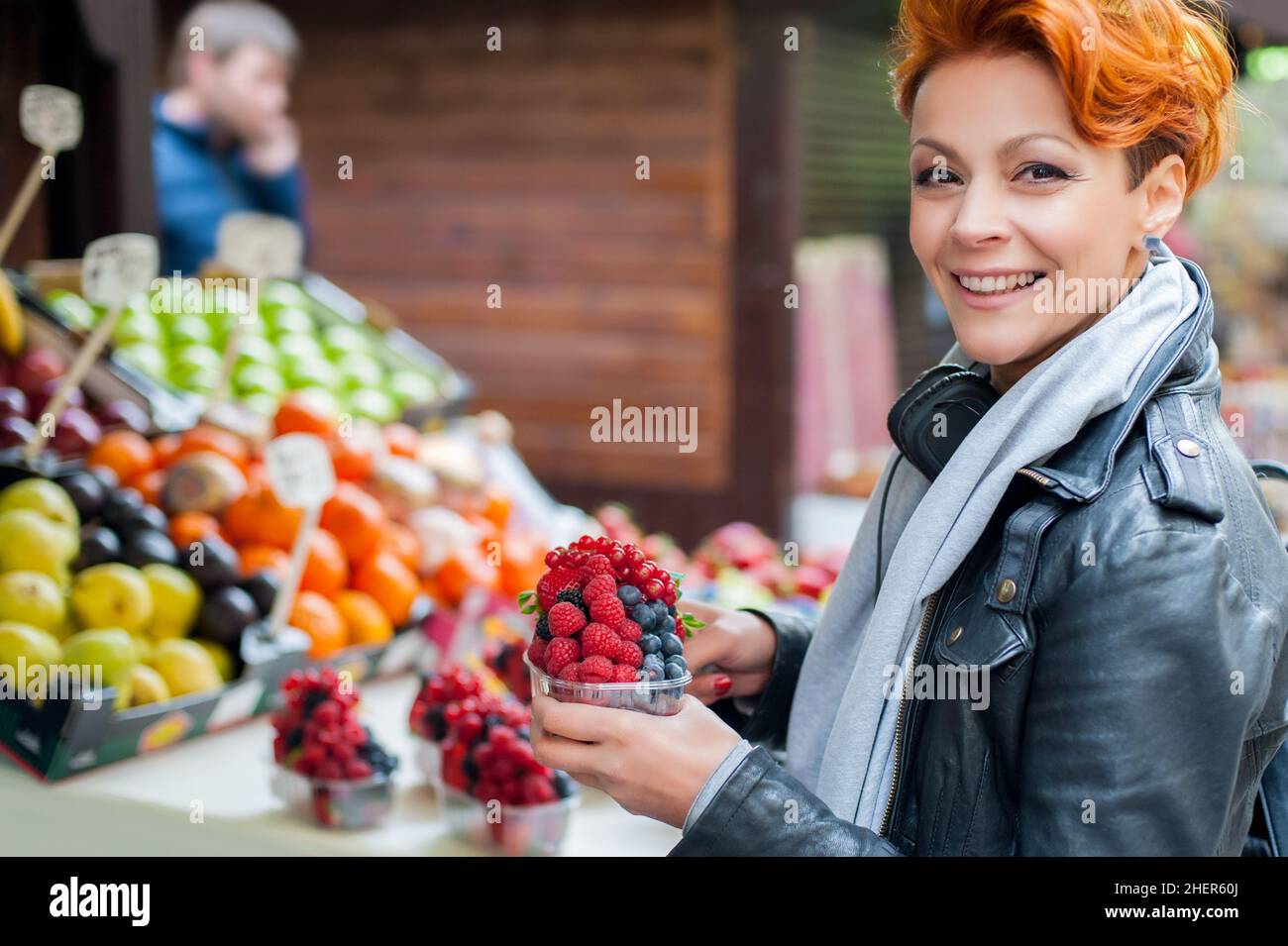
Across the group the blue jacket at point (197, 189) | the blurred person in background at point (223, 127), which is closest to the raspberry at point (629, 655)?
the blue jacket at point (197, 189)

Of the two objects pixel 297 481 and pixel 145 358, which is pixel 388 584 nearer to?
pixel 297 481

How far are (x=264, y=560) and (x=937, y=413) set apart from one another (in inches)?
67.1

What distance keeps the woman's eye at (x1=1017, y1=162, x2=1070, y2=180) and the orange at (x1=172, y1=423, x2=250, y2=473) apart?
210 cm

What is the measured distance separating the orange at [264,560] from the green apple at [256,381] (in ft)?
2.86

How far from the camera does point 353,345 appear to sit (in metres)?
4.08

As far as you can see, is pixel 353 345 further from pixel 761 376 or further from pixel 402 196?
pixel 402 196

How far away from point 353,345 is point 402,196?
9.91 feet

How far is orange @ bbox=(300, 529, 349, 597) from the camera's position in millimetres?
2820

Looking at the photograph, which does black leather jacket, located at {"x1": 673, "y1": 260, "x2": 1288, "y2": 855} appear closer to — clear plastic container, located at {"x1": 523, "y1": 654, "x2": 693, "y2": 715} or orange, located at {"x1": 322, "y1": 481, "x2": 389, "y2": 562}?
clear plastic container, located at {"x1": 523, "y1": 654, "x2": 693, "y2": 715}

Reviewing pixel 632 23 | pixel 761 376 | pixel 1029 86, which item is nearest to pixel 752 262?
pixel 761 376

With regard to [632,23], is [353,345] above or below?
below

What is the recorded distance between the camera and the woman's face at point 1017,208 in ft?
4.34

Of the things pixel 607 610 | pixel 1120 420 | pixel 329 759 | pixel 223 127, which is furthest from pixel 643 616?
pixel 223 127

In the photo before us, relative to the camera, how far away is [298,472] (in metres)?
2.52
